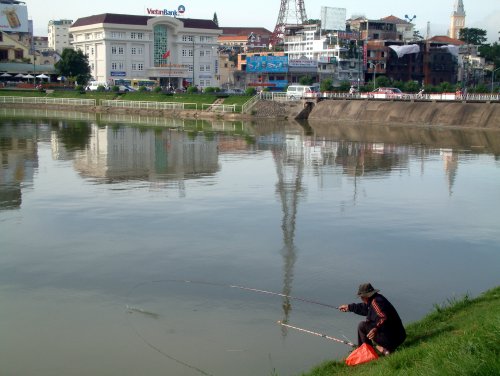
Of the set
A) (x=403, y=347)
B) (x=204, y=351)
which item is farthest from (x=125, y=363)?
(x=403, y=347)

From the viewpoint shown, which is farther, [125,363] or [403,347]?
[125,363]

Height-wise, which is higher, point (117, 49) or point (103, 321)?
point (117, 49)

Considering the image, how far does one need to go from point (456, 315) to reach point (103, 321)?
20.4 ft

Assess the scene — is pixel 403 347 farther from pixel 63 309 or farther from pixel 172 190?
A: pixel 172 190

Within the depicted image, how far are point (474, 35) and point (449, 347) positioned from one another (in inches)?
5749

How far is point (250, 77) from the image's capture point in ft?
401

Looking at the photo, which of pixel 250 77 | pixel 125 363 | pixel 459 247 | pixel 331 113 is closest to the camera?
pixel 125 363

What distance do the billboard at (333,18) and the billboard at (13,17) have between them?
55958 mm

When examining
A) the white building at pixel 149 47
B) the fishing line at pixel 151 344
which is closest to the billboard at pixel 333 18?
the white building at pixel 149 47

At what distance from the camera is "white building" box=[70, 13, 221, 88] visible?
4402 inches

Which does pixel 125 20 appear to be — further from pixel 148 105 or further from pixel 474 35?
pixel 474 35

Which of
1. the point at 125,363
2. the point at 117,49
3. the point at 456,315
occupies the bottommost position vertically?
the point at 125,363

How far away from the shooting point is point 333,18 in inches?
4587

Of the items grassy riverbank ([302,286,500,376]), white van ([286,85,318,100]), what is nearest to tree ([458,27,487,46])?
white van ([286,85,318,100])
